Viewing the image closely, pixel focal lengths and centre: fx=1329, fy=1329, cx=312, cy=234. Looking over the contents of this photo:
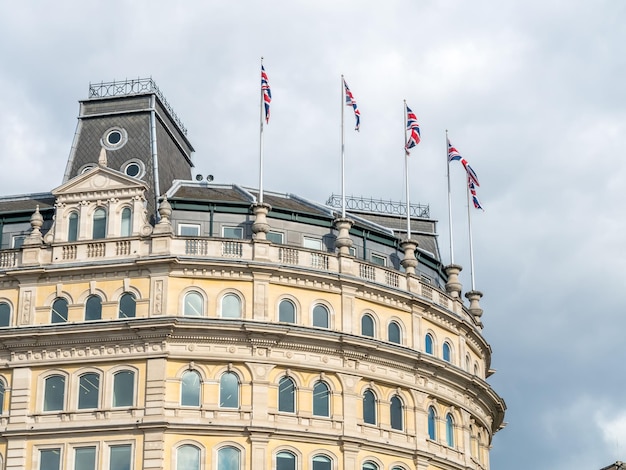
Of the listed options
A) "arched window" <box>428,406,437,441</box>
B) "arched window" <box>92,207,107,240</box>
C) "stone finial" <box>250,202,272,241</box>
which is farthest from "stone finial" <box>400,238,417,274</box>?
"arched window" <box>92,207,107,240</box>

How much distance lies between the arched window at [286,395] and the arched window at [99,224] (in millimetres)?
13408

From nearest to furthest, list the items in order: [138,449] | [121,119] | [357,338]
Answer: [138,449] → [357,338] → [121,119]

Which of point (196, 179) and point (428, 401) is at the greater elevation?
point (196, 179)

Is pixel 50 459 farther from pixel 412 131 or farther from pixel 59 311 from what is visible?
Answer: pixel 412 131

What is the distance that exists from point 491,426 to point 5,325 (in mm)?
33192

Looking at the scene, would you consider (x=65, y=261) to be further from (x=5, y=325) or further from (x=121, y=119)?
(x=121, y=119)

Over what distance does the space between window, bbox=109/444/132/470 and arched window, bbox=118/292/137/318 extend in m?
7.39

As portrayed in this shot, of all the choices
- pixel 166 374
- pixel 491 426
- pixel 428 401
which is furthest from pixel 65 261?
pixel 491 426

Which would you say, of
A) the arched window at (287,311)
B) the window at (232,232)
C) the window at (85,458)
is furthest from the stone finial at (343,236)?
the window at (85,458)

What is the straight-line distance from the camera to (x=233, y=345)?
240 ft

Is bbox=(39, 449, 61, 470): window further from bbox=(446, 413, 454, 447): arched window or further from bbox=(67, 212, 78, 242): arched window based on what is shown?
bbox=(446, 413, 454, 447): arched window

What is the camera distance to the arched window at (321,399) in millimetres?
73875

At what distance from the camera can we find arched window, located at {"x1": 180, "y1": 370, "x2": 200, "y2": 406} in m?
71.8

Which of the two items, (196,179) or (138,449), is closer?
(138,449)
